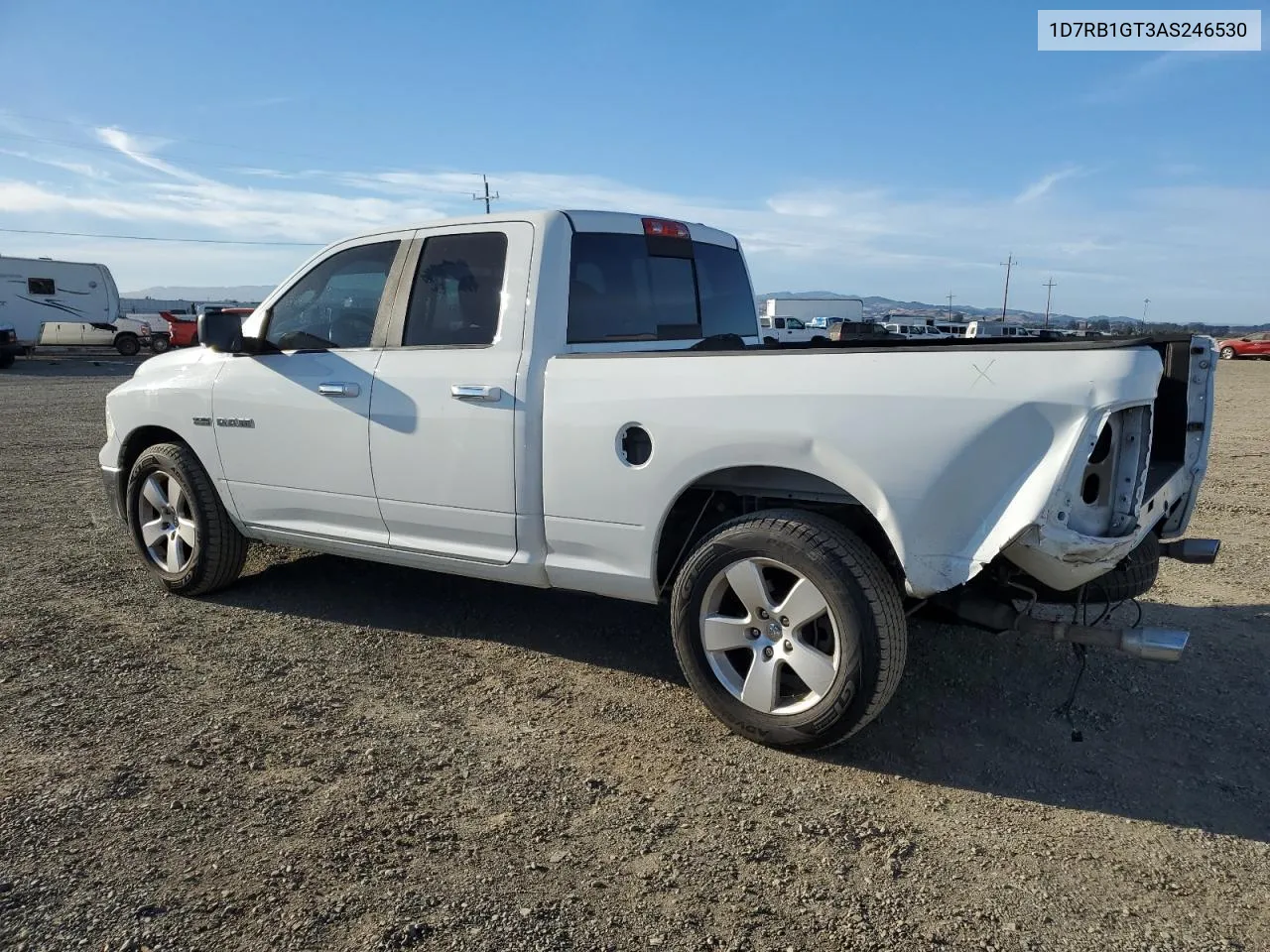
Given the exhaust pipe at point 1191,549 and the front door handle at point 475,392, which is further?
the front door handle at point 475,392

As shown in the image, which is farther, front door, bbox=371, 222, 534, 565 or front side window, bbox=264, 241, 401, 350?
front side window, bbox=264, 241, 401, 350

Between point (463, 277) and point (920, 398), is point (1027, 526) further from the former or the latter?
point (463, 277)

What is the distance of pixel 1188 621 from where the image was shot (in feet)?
15.8

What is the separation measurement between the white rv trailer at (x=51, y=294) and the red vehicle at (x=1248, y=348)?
42.1 m

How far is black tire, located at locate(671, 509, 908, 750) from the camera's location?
3170 millimetres

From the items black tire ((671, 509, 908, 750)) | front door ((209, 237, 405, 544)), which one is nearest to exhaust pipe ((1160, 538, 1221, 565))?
black tire ((671, 509, 908, 750))

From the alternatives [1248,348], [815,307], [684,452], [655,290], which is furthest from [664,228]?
[815,307]

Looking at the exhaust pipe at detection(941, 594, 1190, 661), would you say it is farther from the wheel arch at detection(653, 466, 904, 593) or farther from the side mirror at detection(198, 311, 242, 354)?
the side mirror at detection(198, 311, 242, 354)

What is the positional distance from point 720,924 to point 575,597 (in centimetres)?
284

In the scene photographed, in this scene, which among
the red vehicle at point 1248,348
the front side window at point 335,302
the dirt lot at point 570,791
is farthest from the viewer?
the red vehicle at point 1248,348

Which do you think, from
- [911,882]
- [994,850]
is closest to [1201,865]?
[994,850]

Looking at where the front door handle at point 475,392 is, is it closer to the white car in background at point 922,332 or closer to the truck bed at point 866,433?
the truck bed at point 866,433

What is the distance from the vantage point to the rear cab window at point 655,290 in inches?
164

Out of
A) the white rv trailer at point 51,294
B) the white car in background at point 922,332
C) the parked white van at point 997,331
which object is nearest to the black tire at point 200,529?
the white car in background at point 922,332
